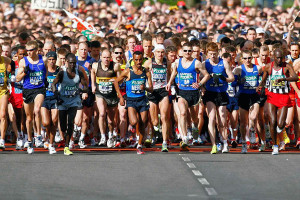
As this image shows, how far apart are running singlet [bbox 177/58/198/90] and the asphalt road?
1.29 metres

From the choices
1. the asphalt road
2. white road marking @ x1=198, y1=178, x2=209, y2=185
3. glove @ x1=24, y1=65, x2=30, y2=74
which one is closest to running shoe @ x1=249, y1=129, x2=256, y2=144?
the asphalt road

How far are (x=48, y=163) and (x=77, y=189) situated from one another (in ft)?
10.6

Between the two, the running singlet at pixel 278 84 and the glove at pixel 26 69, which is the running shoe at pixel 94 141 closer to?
the glove at pixel 26 69

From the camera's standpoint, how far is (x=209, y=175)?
1357 centimetres

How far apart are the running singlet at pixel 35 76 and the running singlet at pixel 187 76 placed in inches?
99.6

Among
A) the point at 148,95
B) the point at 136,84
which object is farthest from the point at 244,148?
the point at 136,84

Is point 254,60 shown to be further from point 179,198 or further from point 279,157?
point 179,198

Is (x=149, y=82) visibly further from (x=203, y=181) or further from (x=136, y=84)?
(x=203, y=181)

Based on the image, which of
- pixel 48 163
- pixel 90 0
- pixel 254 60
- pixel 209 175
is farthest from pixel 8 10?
pixel 209 175

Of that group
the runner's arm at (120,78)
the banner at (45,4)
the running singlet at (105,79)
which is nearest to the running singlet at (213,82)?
the runner's arm at (120,78)

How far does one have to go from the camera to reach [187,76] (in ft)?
57.2

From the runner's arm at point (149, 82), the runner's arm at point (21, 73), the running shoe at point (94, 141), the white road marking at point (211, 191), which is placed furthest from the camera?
the running shoe at point (94, 141)

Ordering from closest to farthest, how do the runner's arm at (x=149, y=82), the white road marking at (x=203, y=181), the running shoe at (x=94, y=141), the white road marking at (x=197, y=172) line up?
the white road marking at (x=203, y=181) < the white road marking at (x=197, y=172) < the runner's arm at (x=149, y=82) < the running shoe at (x=94, y=141)

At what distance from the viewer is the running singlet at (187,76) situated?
17375 millimetres
